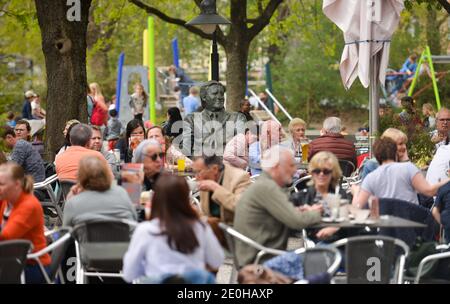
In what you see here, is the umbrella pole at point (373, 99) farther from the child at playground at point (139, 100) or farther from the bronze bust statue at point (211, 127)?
the child at playground at point (139, 100)

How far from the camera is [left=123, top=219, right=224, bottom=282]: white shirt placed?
7.34 metres

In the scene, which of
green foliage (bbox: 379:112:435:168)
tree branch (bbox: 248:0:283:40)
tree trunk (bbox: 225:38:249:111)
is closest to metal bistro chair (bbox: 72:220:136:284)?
green foliage (bbox: 379:112:435:168)

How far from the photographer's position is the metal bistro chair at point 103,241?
28.0 ft

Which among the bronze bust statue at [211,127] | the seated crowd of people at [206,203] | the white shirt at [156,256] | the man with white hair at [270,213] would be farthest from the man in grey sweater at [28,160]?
the white shirt at [156,256]

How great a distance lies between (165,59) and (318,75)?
15036 mm

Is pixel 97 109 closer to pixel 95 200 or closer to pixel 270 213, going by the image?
pixel 95 200

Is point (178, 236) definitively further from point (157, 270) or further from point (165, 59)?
point (165, 59)

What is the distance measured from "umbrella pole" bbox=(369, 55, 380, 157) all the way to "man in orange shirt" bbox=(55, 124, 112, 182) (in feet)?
11.5

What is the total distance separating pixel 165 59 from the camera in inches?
1998

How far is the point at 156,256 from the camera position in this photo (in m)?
A: 7.35

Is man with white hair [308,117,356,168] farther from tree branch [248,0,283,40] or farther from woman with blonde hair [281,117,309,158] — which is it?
tree branch [248,0,283,40]

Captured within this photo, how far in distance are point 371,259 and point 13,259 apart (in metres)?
2.52
